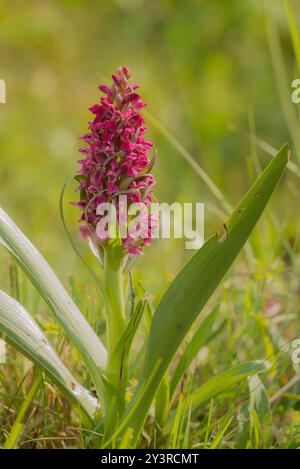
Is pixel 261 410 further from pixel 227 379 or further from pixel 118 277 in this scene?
pixel 118 277

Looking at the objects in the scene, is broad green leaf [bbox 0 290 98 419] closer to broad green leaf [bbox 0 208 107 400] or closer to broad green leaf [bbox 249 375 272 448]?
broad green leaf [bbox 0 208 107 400]

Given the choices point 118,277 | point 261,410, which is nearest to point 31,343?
point 118,277

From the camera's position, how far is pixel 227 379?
1390 millimetres

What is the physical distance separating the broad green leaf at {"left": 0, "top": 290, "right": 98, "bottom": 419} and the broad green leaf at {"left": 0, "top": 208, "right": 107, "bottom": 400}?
0.04 meters

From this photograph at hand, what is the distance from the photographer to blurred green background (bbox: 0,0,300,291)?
391 centimetres

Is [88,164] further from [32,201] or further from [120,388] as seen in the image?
[32,201]

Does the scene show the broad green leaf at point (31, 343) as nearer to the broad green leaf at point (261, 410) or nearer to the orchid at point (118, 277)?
the orchid at point (118, 277)

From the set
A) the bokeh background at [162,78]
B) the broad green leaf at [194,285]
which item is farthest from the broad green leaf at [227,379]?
the bokeh background at [162,78]

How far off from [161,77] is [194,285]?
3400 mm

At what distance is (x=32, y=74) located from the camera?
4.49 metres

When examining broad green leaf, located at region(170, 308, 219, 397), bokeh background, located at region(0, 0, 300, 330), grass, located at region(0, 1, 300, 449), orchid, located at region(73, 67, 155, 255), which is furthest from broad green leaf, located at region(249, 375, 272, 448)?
bokeh background, located at region(0, 0, 300, 330)

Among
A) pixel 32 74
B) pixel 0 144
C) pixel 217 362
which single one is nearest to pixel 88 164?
pixel 217 362

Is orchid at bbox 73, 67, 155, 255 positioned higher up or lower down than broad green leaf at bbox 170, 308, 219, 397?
higher up
